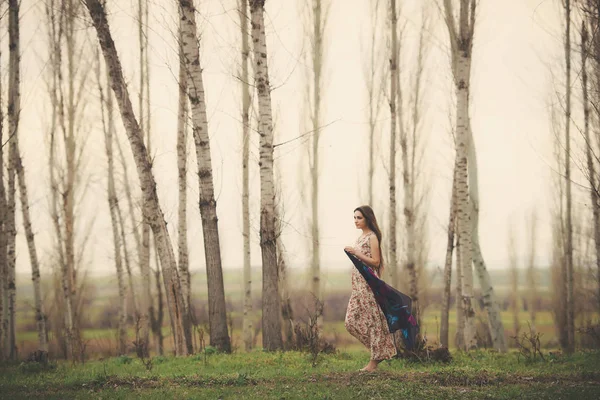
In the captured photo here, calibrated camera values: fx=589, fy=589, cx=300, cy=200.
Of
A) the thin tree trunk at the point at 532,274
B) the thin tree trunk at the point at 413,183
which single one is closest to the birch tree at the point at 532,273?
the thin tree trunk at the point at 532,274

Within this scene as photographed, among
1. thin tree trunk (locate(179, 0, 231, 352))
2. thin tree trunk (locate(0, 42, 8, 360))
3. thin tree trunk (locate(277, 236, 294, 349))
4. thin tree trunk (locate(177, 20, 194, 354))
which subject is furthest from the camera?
thin tree trunk (locate(177, 20, 194, 354))

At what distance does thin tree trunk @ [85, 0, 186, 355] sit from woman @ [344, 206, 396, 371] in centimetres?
391

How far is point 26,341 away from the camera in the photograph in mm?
19594

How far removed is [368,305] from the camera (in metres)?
7.38

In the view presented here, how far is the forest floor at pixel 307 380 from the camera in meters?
6.15

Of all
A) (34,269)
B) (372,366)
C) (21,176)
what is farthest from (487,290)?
(21,176)

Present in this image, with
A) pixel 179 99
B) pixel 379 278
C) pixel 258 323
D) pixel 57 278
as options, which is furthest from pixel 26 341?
pixel 379 278

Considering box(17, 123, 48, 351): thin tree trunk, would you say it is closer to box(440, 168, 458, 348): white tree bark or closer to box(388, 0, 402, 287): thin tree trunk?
box(388, 0, 402, 287): thin tree trunk

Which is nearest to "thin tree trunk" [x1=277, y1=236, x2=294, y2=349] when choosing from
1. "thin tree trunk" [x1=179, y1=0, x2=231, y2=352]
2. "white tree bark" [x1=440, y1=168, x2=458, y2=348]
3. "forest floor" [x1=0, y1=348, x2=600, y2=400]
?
"thin tree trunk" [x1=179, y1=0, x2=231, y2=352]

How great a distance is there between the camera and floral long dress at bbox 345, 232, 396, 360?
23.9 feet

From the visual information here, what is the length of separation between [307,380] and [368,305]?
118 centimetres

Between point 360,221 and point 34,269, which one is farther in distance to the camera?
point 34,269

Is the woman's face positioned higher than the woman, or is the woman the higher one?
the woman's face

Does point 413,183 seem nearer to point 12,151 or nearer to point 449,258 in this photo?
point 449,258
